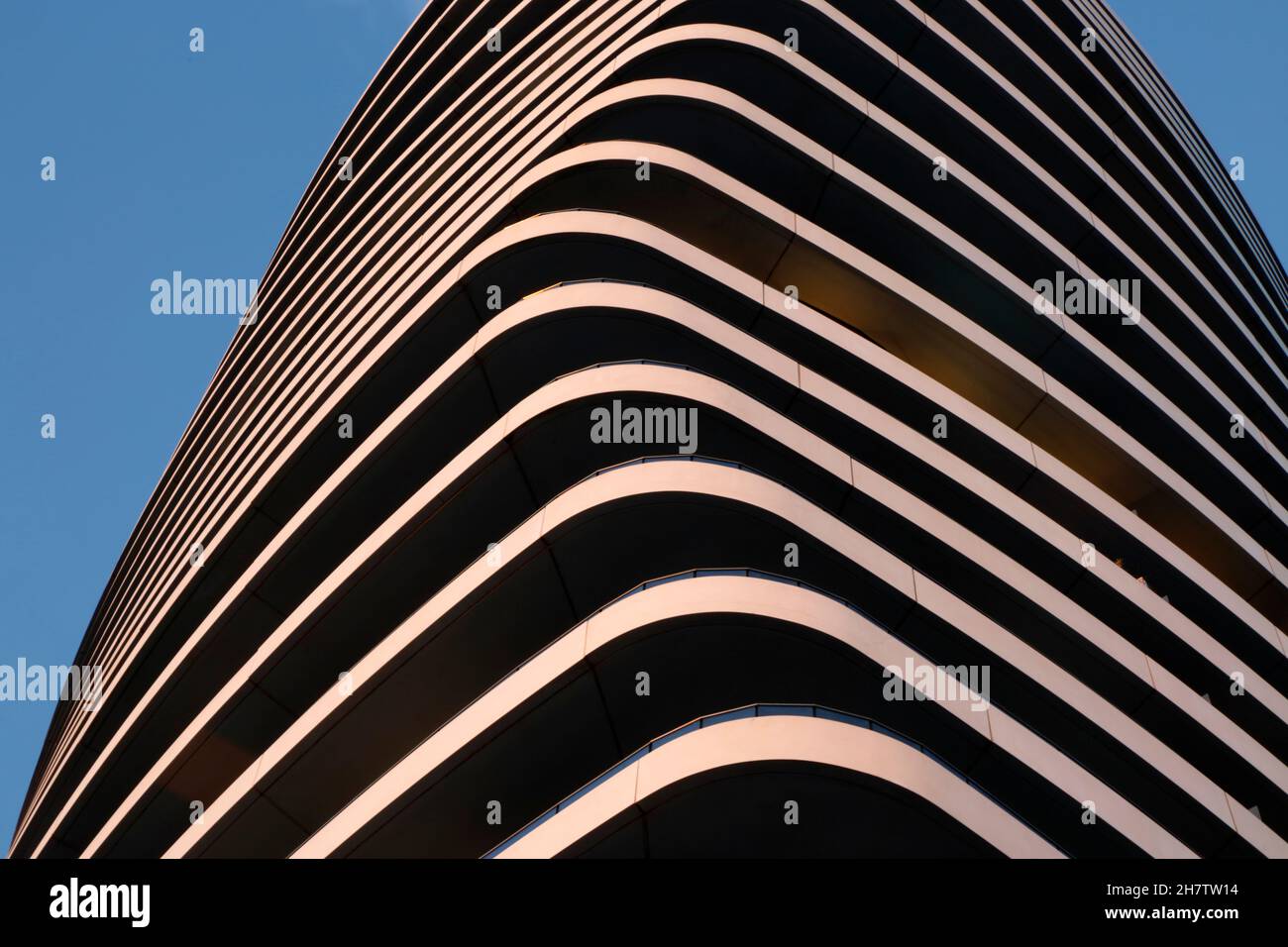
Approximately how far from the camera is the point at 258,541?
1953 centimetres

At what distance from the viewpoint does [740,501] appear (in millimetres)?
11906

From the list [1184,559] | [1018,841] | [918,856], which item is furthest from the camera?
[1184,559]

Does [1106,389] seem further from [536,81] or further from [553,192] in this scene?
[536,81]

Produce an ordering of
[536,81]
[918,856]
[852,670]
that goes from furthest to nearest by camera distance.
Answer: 1. [536,81]
2. [852,670]
3. [918,856]

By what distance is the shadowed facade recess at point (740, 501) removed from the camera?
37.0 ft

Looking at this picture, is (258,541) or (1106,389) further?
(258,541)

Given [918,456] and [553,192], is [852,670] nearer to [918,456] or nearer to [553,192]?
[918,456]

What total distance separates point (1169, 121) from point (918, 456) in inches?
797

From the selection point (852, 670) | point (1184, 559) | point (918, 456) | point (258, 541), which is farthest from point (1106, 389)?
point (258, 541)

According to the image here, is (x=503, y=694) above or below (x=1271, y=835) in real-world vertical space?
above

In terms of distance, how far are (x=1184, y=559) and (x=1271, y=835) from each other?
4.26 meters

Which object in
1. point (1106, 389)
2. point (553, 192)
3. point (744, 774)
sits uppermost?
point (553, 192)

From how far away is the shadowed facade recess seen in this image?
11.3 meters

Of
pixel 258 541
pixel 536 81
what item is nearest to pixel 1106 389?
pixel 536 81
